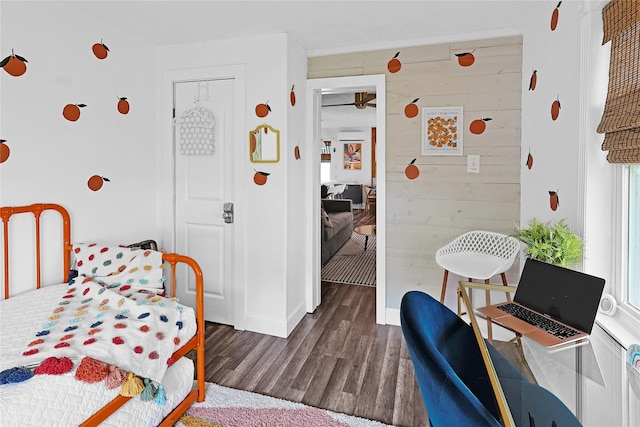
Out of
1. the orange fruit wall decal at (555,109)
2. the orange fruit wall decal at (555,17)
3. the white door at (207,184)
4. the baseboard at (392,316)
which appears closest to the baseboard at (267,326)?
the white door at (207,184)

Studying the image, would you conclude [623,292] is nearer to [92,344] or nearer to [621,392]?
[621,392]

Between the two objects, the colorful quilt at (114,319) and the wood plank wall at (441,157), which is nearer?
the colorful quilt at (114,319)

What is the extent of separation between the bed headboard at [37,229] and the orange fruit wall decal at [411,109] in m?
2.52

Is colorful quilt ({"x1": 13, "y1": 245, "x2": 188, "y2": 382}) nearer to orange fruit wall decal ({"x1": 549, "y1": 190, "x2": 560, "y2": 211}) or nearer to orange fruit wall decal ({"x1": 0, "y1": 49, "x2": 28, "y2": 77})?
orange fruit wall decal ({"x1": 0, "y1": 49, "x2": 28, "y2": 77})

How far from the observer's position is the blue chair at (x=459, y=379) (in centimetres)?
83

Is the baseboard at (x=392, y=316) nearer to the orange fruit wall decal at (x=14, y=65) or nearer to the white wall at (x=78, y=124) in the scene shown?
the white wall at (x=78, y=124)

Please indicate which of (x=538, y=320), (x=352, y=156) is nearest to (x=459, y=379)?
(x=538, y=320)

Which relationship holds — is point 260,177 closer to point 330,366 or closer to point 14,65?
point 330,366

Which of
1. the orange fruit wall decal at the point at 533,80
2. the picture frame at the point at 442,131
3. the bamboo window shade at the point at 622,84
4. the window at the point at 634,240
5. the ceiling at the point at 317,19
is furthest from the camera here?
the picture frame at the point at 442,131

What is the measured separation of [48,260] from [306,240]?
1875mm

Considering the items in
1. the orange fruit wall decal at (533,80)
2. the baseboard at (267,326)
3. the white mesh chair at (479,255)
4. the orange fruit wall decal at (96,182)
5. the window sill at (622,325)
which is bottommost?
the baseboard at (267,326)

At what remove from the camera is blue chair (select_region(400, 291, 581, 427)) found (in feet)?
2.71

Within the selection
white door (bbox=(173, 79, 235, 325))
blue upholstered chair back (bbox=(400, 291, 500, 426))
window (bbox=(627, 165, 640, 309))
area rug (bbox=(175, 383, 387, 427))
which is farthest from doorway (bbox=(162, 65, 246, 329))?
window (bbox=(627, 165, 640, 309))

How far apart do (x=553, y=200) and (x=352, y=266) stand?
3048 mm
